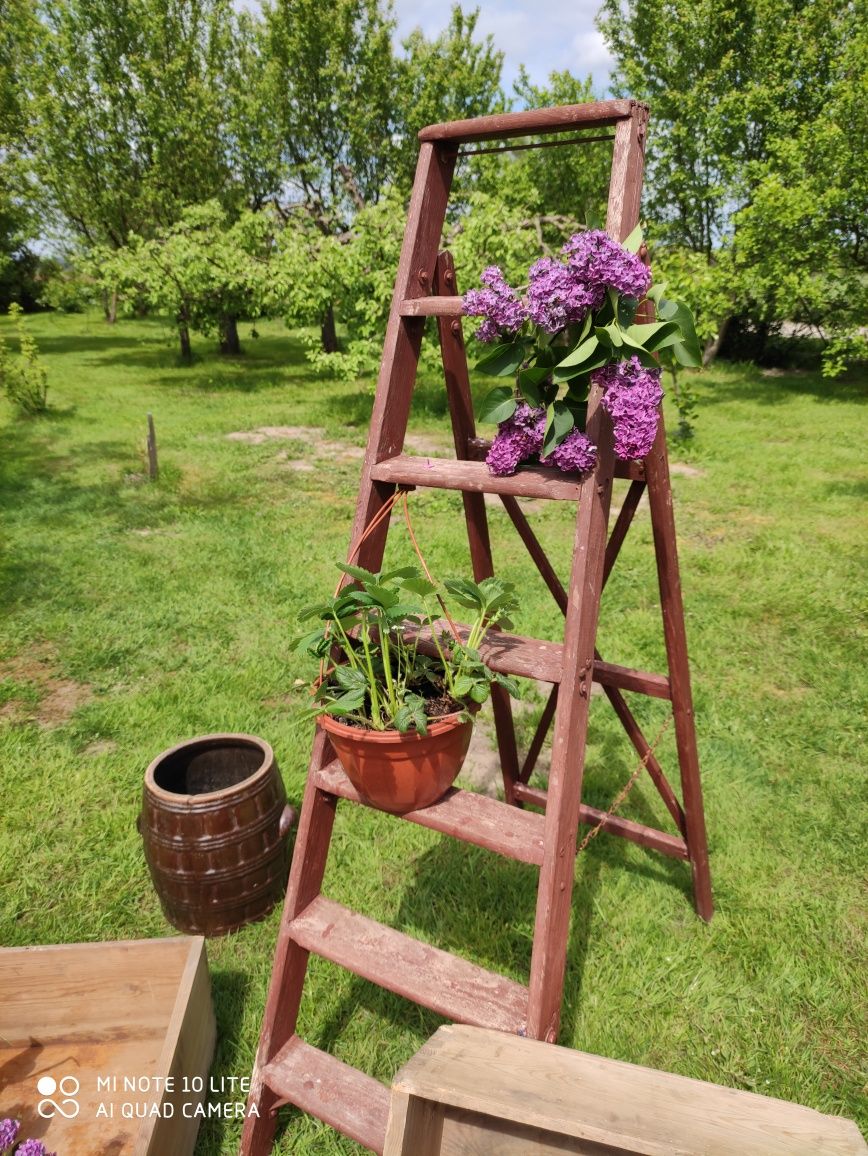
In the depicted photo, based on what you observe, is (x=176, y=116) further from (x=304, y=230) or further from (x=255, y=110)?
(x=304, y=230)

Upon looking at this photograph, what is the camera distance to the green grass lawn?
2.52 metres

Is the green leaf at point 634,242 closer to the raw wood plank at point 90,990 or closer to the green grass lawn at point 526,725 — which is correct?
the green grass lawn at point 526,725

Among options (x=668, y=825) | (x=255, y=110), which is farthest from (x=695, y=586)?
(x=255, y=110)

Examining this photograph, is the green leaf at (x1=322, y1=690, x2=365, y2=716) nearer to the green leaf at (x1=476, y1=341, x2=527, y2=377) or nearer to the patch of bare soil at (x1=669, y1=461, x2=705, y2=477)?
the green leaf at (x1=476, y1=341, x2=527, y2=377)

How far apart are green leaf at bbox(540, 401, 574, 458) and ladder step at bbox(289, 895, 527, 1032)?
49.9 inches

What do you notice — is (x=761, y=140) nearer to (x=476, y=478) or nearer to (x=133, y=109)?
(x=133, y=109)

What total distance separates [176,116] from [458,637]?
737 inches

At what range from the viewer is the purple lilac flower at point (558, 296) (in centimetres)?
154

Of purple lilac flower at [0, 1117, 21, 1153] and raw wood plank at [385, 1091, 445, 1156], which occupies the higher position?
raw wood plank at [385, 1091, 445, 1156]

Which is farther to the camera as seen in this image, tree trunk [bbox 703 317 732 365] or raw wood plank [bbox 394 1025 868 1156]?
tree trunk [bbox 703 317 732 365]

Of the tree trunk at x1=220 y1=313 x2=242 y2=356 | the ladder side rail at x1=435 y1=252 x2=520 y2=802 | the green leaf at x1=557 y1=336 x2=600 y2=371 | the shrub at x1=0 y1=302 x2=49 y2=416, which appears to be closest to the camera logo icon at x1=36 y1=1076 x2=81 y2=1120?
the ladder side rail at x1=435 y1=252 x2=520 y2=802

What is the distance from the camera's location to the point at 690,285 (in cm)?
841

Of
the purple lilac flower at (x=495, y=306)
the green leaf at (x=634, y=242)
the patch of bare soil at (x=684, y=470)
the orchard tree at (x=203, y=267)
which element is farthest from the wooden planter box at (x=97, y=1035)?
the orchard tree at (x=203, y=267)

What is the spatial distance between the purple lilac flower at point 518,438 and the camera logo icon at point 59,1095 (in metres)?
2.24
